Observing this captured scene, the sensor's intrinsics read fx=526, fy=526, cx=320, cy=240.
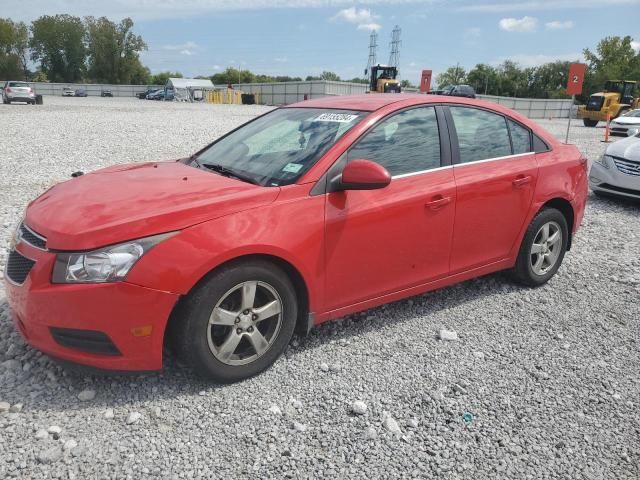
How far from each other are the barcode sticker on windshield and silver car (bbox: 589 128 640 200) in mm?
6203

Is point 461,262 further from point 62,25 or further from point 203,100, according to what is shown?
point 62,25

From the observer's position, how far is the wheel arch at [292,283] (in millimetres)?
2779

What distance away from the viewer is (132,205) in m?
2.84

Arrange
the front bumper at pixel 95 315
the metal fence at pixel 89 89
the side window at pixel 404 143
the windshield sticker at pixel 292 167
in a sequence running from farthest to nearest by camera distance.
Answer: the metal fence at pixel 89 89 < the side window at pixel 404 143 < the windshield sticker at pixel 292 167 < the front bumper at pixel 95 315

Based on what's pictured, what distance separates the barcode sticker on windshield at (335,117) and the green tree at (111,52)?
110938 mm

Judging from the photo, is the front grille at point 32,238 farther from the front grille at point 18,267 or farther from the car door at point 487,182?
the car door at point 487,182

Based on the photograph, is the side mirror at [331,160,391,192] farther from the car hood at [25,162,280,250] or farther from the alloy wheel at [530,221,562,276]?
the alloy wheel at [530,221,562,276]

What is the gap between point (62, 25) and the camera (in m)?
102

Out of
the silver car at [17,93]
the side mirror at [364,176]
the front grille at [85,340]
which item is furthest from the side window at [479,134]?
the silver car at [17,93]

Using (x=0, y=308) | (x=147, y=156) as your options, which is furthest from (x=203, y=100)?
(x=0, y=308)

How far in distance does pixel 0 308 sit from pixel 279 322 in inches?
86.2

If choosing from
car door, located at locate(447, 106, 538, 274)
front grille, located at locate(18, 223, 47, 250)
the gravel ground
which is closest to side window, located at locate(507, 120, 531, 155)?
car door, located at locate(447, 106, 538, 274)

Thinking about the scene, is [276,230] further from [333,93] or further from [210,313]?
[333,93]

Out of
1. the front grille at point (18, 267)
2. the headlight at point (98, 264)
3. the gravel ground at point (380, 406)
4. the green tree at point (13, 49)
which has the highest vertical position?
the green tree at point (13, 49)
